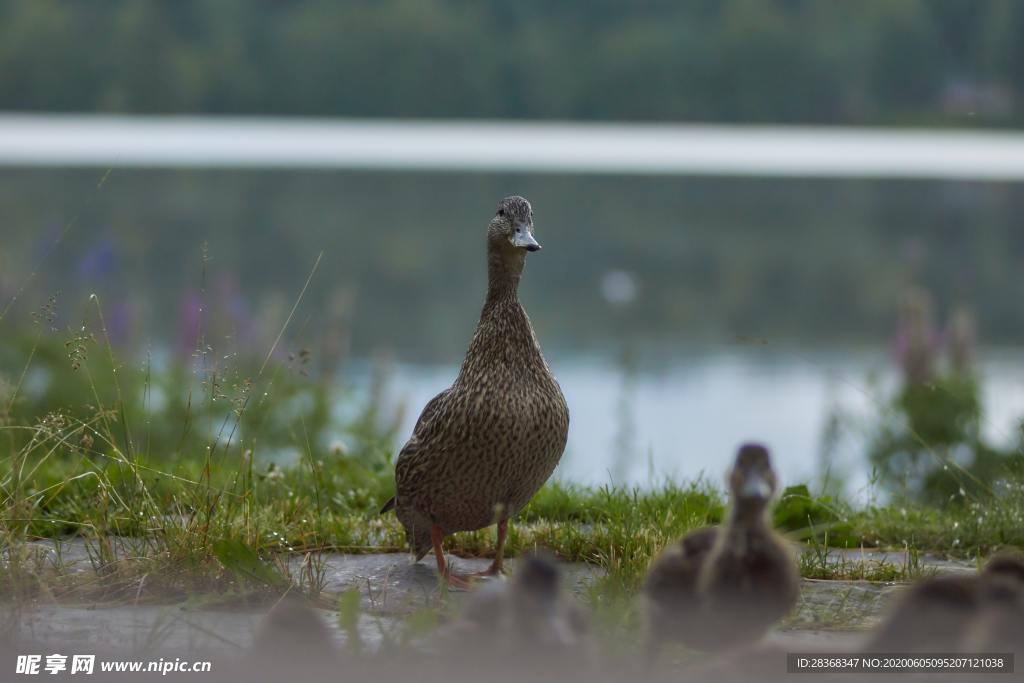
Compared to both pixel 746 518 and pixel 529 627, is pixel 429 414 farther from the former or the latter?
pixel 529 627

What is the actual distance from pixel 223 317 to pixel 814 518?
5.60 m

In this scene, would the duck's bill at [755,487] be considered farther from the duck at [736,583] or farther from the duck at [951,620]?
the duck at [951,620]

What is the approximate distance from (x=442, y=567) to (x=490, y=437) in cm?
44

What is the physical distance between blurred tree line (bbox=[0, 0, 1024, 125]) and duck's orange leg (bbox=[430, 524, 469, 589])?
3451cm

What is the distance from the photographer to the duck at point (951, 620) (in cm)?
259

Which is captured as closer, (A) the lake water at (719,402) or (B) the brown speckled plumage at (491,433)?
(B) the brown speckled plumage at (491,433)

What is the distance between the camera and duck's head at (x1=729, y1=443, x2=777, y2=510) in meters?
2.76

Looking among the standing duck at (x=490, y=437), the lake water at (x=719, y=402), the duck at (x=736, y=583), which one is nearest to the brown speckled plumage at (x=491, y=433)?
the standing duck at (x=490, y=437)

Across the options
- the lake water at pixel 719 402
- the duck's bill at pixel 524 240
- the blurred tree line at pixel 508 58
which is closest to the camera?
the duck's bill at pixel 524 240

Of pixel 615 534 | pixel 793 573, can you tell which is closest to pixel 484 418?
pixel 615 534

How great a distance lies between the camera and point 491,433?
12.9 ft

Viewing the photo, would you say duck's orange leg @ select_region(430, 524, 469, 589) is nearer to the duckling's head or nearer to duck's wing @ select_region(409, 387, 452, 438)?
duck's wing @ select_region(409, 387, 452, 438)

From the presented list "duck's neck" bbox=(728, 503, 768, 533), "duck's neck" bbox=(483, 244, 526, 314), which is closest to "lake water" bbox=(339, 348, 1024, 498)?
"duck's neck" bbox=(483, 244, 526, 314)

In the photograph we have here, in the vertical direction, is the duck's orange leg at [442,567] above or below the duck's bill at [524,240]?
below
